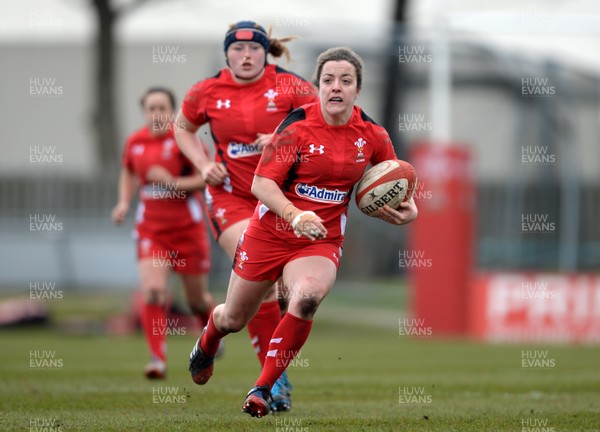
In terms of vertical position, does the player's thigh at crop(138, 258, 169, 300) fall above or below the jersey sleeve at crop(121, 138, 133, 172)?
below

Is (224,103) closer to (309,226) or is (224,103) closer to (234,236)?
(234,236)

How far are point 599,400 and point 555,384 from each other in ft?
4.96

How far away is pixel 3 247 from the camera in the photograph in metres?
22.4

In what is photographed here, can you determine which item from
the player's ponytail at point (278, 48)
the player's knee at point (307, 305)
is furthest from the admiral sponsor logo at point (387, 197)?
the player's ponytail at point (278, 48)

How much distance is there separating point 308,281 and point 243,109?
73.5 inches

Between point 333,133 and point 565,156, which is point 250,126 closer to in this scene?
point 333,133

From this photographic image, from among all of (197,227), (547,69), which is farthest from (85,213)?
(197,227)

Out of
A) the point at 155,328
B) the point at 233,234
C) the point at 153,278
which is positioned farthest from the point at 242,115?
the point at 155,328

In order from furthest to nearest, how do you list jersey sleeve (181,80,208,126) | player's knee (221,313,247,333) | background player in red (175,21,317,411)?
jersey sleeve (181,80,208,126) < background player in red (175,21,317,411) < player's knee (221,313,247,333)

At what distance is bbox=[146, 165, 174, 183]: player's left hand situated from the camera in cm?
1072

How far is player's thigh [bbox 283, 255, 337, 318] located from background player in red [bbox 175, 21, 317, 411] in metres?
1.29

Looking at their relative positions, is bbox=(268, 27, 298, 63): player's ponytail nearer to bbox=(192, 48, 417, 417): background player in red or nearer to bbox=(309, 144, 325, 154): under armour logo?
bbox=(192, 48, 417, 417): background player in red

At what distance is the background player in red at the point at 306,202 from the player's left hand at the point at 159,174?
3.38 meters

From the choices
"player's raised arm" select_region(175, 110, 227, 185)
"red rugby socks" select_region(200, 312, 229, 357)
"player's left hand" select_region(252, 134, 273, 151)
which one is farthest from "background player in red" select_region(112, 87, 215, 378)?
"red rugby socks" select_region(200, 312, 229, 357)
